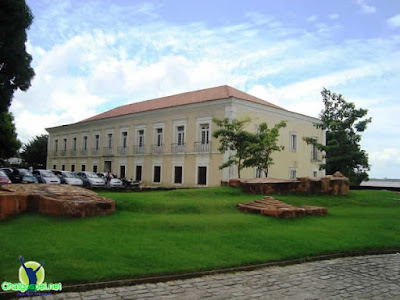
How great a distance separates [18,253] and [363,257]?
688 cm

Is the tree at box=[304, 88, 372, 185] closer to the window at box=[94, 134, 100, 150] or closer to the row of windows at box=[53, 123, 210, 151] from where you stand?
the row of windows at box=[53, 123, 210, 151]

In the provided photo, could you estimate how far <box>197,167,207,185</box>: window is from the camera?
29.2 m

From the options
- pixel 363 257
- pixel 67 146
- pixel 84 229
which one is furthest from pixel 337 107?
pixel 67 146

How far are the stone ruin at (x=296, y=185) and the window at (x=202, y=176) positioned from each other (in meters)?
12.1

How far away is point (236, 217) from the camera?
35.0 ft

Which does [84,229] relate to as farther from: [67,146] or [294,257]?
[67,146]

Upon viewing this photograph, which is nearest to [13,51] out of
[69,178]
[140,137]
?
[69,178]

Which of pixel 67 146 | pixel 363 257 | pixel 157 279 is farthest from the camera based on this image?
pixel 67 146

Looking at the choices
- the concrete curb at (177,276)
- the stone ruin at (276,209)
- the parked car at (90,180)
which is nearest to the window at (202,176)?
the parked car at (90,180)

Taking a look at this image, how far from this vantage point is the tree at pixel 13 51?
17.4 meters

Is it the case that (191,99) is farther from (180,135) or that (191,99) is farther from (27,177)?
(27,177)

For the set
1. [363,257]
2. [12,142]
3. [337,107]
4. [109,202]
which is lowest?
[363,257]

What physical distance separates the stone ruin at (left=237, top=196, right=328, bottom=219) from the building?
14.6m

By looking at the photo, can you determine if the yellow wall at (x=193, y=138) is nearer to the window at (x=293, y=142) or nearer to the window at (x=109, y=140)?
the window at (x=293, y=142)
